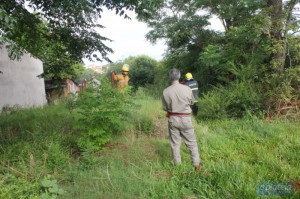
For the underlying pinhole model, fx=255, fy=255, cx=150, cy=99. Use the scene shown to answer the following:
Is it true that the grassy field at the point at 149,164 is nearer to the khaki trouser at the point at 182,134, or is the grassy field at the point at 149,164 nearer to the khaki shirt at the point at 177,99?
the khaki trouser at the point at 182,134

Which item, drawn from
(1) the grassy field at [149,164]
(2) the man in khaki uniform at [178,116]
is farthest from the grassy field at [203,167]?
(2) the man in khaki uniform at [178,116]

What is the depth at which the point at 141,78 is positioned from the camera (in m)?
21.1

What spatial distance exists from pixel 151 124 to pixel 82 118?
225cm

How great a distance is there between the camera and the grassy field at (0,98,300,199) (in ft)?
12.1

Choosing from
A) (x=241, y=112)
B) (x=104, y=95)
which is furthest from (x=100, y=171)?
(x=241, y=112)

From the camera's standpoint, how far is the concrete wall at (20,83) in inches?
458

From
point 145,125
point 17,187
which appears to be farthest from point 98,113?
point 145,125

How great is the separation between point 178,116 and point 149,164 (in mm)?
1081

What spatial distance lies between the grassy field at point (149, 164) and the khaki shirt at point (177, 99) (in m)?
0.96

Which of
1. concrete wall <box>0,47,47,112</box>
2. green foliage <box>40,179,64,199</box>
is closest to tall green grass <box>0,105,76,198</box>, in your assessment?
green foliage <box>40,179,64,199</box>

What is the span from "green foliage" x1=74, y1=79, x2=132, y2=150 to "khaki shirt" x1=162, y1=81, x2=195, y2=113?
1.19 m

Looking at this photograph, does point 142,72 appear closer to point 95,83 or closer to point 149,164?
point 95,83

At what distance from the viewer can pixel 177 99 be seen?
4.32 meters

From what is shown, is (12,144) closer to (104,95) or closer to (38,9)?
(104,95)
